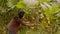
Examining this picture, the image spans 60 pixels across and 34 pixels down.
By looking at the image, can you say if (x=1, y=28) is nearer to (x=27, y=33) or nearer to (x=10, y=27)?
(x=27, y=33)

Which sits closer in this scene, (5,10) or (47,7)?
(47,7)

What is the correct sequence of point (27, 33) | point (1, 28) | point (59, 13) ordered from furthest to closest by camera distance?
point (1, 28) < point (27, 33) < point (59, 13)

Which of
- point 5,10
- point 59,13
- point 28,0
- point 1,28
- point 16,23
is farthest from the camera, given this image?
point 1,28

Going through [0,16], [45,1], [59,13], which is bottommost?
[0,16]

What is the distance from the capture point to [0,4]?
277 centimetres

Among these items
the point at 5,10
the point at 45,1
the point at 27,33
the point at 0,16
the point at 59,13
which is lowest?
the point at 27,33

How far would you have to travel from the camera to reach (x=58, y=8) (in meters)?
1.20

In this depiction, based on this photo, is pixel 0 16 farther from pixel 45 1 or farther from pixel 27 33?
pixel 45 1

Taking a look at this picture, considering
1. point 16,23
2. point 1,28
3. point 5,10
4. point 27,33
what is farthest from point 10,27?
point 1,28

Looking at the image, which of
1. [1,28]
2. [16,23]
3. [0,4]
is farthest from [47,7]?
[1,28]

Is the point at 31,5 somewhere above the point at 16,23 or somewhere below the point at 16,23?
above

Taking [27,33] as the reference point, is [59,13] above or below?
above

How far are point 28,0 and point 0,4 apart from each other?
1.72m

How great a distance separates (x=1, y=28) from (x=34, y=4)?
2.43 m
